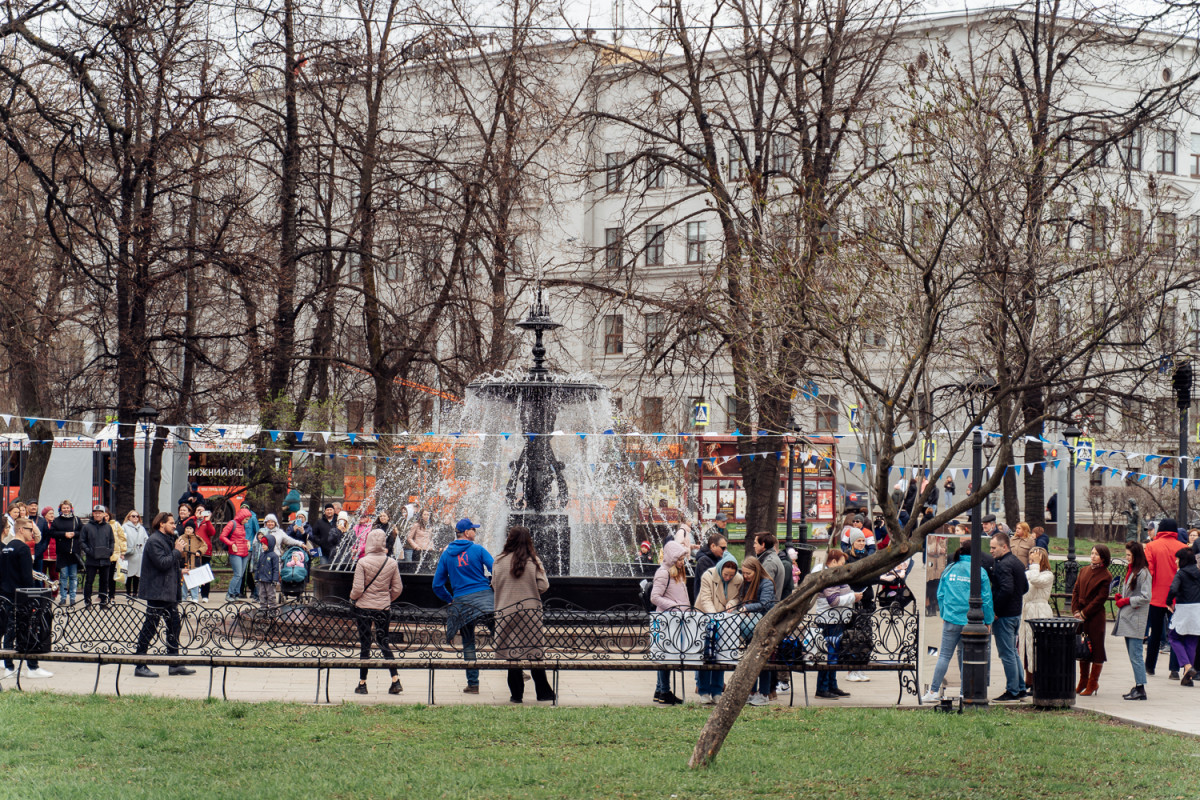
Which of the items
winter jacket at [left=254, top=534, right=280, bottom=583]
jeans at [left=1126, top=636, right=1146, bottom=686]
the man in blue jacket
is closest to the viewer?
the man in blue jacket

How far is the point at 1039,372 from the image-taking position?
1307 centimetres

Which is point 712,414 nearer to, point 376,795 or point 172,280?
point 172,280

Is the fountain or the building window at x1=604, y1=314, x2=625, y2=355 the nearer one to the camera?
the fountain

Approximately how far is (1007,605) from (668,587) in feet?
11.2

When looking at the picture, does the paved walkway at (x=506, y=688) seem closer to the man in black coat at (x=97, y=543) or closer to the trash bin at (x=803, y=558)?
the trash bin at (x=803, y=558)

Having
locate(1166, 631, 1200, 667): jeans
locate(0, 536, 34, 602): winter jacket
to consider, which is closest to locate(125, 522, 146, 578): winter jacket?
locate(0, 536, 34, 602): winter jacket

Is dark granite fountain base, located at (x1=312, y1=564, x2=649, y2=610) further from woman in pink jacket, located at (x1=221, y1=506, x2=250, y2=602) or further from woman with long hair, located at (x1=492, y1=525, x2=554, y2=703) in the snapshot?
woman in pink jacket, located at (x1=221, y1=506, x2=250, y2=602)

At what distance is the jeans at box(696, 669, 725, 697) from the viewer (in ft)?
43.3

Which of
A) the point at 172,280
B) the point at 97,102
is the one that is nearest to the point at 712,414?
the point at 172,280

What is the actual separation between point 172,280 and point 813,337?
15.7 m

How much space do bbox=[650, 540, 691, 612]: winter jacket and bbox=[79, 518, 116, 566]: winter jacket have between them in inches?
454

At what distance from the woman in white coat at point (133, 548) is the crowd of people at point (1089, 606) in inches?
544

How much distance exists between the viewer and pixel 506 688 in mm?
13750

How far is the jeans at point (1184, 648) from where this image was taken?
14.8 m
